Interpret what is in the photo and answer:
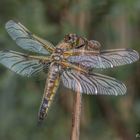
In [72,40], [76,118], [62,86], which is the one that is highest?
[62,86]

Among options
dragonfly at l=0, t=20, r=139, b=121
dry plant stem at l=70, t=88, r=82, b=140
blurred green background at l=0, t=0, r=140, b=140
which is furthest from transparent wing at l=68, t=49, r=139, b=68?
blurred green background at l=0, t=0, r=140, b=140

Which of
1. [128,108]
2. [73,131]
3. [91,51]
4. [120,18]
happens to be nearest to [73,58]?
[91,51]

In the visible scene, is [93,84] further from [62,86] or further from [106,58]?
[62,86]

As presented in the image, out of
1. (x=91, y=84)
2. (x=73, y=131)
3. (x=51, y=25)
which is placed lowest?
(x=73, y=131)

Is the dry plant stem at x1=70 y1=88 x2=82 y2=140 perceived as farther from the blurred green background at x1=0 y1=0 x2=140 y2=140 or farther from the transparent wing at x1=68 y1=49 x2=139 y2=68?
the blurred green background at x1=0 y1=0 x2=140 y2=140

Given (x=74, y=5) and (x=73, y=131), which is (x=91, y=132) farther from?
(x=73, y=131)

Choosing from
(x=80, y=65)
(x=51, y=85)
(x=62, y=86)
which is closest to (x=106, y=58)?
(x=80, y=65)

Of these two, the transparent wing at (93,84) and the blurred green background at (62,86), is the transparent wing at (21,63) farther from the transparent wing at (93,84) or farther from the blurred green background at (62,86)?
the blurred green background at (62,86)

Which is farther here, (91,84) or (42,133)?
(42,133)

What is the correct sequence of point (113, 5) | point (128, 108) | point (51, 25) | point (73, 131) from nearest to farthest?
point (73, 131), point (113, 5), point (51, 25), point (128, 108)
